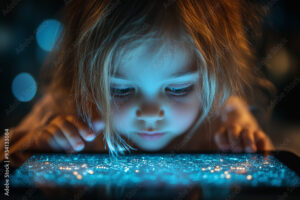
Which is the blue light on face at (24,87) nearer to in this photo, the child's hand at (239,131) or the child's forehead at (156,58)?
the child's forehead at (156,58)

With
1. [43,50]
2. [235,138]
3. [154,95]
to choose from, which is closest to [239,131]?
[235,138]

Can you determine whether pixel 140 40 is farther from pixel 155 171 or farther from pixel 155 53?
pixel 155 171

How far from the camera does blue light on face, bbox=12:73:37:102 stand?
850 millimetres

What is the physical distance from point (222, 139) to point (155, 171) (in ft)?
0.99

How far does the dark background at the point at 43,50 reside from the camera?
806mm

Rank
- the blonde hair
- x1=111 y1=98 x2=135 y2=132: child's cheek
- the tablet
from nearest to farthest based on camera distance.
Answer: the tablet → the blonde hair → x1=111 y1=98 x2=135 y2=132: child's cheek

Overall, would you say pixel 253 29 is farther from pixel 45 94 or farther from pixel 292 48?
pixel 45 94

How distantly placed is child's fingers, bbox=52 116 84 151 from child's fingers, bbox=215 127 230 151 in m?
0.39

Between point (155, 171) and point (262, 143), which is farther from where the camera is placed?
point (262, 143)

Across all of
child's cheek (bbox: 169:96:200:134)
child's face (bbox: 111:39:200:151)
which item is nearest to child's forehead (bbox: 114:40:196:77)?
child's face (bbox: 111:39:200:151)

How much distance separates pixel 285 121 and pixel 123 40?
0.64m

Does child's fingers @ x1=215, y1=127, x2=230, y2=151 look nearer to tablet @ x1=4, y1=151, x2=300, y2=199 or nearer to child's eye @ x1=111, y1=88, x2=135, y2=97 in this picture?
tablet @ x1=4, y1=151, x2=300, y2=199

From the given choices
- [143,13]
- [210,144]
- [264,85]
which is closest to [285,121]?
[264,85]

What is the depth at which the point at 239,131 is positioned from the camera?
84 cm
